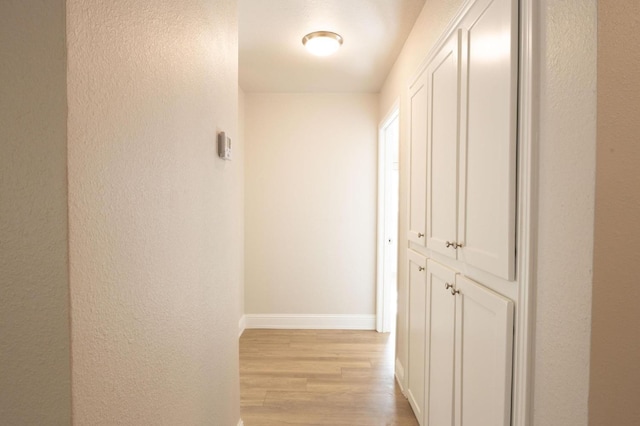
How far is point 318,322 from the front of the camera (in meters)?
3.51

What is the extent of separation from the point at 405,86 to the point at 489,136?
139 cm

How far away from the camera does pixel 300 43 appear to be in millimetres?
2396

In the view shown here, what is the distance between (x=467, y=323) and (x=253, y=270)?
2.58 meters

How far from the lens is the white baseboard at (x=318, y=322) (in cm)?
349

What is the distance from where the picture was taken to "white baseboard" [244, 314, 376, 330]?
349cm

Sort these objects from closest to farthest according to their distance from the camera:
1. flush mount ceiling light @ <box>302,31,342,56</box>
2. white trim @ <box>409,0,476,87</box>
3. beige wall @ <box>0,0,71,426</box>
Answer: beige wall @ <box>0,0,71,426</box> < white trim @ <box>409,0,476,87</box> < flush mount ceiling light @ <box>302,31,342,56</box>

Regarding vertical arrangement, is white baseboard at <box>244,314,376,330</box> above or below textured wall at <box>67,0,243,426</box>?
below

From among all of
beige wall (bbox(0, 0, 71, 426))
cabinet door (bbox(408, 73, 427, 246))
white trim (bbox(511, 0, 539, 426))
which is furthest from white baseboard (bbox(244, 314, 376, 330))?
beige wall (bbox(0, 0, 71, 426))

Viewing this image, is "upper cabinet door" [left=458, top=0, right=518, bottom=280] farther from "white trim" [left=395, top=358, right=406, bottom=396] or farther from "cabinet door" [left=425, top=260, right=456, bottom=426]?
"white trim" [left=395, top=358, right=406, bottom=396]

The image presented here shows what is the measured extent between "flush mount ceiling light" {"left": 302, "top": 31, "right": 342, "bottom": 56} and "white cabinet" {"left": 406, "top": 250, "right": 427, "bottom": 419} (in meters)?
1.48

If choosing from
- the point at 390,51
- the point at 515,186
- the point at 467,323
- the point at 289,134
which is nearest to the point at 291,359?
the point at 467,323

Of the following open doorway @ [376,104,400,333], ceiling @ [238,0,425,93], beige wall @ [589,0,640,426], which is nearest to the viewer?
beige wall @ [589,0,640,426]

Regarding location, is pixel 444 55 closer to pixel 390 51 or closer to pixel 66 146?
pixel 390 51

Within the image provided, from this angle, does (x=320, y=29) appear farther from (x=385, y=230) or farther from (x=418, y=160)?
(x=385, y=230)
